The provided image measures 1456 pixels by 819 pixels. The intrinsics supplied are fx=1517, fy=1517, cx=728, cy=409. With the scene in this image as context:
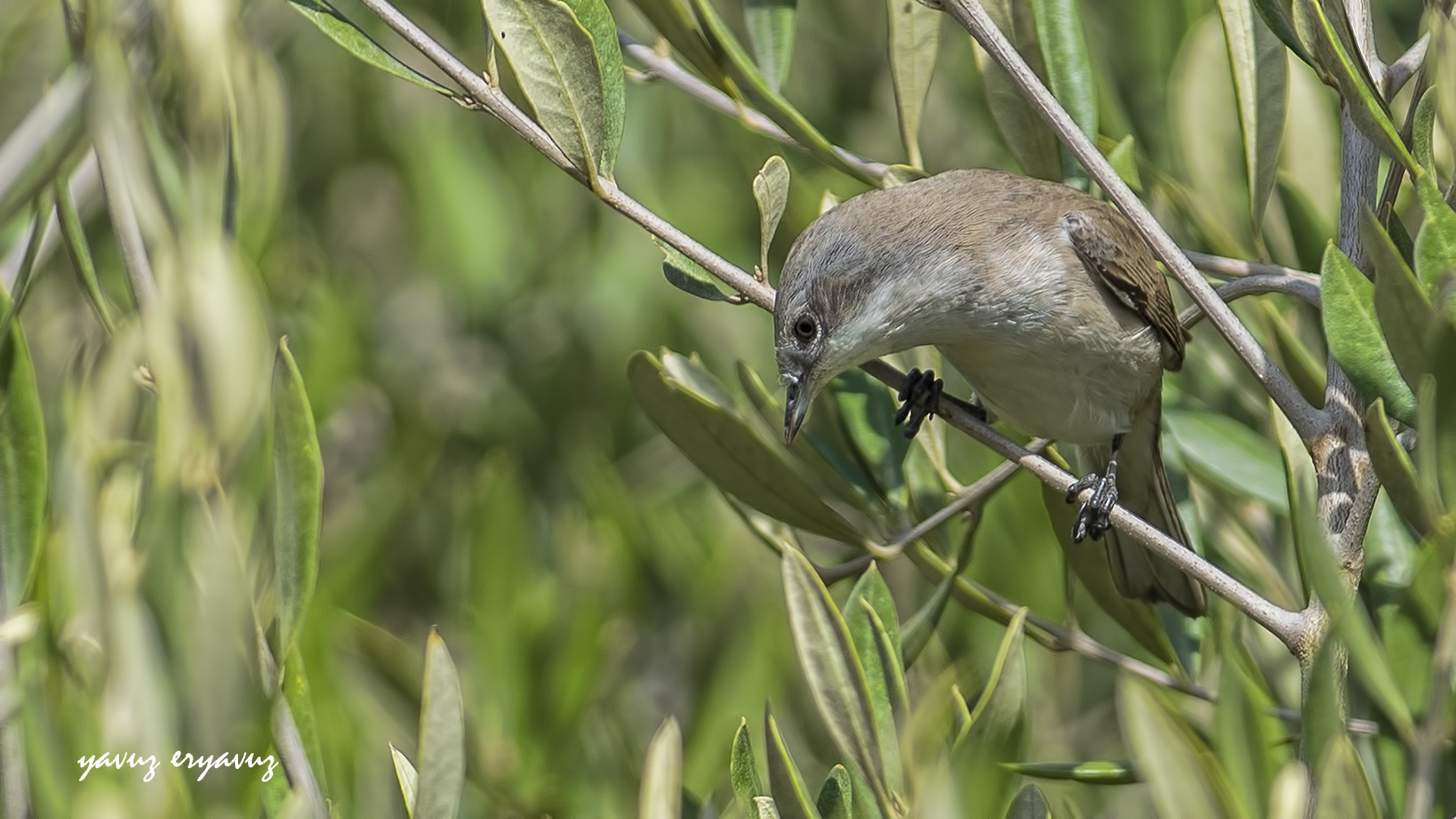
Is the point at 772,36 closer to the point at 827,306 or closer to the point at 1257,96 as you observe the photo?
the point at 827,306

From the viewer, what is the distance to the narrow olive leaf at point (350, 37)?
7.70 ft

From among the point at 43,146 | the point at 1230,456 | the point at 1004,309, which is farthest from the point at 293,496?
the point at 1230,456

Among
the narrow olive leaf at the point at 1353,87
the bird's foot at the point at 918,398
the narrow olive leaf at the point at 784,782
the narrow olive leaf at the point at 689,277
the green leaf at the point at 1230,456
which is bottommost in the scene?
the bird's foot at the point at 918,398

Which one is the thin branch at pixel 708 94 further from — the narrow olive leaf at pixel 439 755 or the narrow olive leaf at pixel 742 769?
the narrow olive leaf at pixel 439 755

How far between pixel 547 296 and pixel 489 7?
2.35 meters

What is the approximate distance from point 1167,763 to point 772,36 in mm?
1761

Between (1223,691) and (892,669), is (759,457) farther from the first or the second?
(1223,691)

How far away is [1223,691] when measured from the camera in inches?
61.3

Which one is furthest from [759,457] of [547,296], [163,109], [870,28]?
[870,28]

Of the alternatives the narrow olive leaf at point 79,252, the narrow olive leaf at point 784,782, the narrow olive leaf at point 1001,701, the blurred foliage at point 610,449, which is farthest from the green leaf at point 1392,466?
the narrow olive leaf at point 79,252

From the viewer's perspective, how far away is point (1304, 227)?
3023 mm

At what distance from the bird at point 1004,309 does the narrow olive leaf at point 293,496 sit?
59.1 inches

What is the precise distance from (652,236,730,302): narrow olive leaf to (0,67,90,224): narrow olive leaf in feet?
3.56

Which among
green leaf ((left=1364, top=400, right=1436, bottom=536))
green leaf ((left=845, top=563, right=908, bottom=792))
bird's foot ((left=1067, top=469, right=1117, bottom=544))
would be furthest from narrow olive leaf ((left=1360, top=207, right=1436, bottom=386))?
bird's foot ((left=1067, top=469, right=1117, bottom=544))
